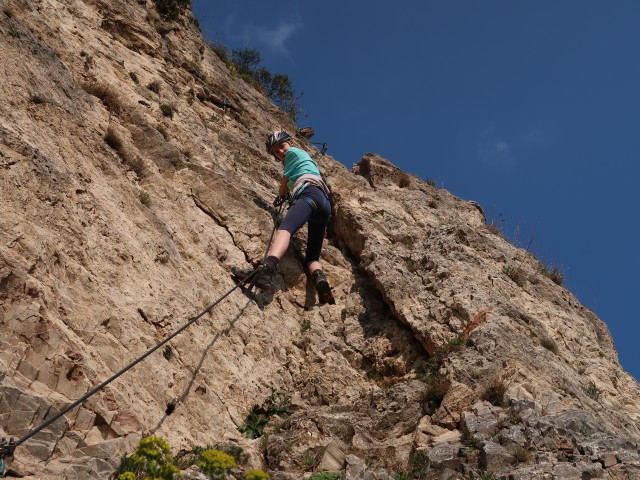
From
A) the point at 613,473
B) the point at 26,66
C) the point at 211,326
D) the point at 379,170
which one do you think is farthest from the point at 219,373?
the point at 379,170

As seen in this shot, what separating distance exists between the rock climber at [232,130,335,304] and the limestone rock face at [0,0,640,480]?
0.31m

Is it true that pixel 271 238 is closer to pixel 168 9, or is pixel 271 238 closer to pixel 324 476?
pixel 324 476

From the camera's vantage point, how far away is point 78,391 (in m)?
5.73

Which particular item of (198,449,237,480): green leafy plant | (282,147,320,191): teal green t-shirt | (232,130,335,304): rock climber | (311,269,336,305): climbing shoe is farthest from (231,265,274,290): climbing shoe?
(198,449,237,480): green leafy plant

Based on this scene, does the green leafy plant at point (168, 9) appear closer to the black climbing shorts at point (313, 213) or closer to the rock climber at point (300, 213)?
the rock climber at point (300, 213)

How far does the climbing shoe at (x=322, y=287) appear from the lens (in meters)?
10.2

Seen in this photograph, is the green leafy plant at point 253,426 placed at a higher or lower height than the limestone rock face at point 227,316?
lower

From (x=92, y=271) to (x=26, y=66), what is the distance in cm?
372

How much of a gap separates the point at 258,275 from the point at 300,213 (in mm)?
1666

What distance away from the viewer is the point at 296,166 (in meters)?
11.6

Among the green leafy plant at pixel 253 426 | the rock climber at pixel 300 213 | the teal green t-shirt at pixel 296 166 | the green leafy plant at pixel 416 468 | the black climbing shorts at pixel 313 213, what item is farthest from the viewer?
the teal green t-shirt at pixel 296 166

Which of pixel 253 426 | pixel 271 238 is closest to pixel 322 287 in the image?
pixel 271 238

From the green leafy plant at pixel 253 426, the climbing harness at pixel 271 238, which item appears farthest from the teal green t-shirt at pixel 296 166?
the green leafy plant at pixel 253 426

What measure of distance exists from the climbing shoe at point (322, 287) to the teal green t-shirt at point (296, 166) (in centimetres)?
203
